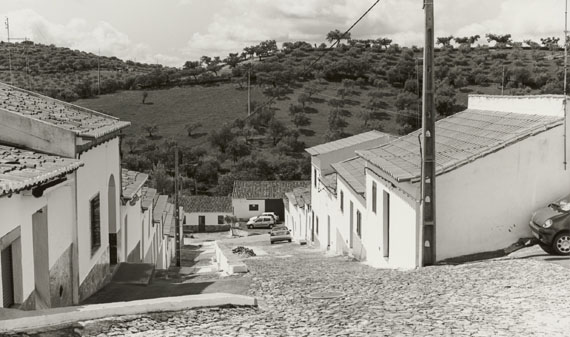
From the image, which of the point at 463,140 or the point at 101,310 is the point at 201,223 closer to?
the point at 463,140

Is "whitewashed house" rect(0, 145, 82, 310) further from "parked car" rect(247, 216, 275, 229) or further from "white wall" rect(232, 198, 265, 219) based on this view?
"white wall" rect(232, 198, 265, 219)

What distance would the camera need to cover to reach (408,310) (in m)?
8.27

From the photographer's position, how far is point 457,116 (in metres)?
18.7

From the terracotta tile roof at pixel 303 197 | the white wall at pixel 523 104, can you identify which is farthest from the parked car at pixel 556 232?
the terracotta tile roof at pixel 303 197

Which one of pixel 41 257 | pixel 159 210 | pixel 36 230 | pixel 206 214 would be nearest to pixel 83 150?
pixel 36 230

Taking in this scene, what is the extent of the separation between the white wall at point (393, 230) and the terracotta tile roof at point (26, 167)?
6759mm

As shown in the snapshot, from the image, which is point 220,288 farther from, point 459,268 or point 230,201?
point 230,201

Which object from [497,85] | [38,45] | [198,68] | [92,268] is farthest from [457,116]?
[38,45]

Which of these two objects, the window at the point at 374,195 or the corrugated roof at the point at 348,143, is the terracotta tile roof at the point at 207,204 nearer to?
the corrugated roof at the point at 348,143

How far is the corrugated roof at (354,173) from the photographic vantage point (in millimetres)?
20206

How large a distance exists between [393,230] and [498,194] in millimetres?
2904

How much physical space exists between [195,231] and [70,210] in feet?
159

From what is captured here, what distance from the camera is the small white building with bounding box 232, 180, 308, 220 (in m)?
57.4

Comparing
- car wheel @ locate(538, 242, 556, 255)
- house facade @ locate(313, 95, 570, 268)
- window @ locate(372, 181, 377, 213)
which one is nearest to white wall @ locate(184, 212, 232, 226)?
window @ locate(372, 181, 377, 213)
